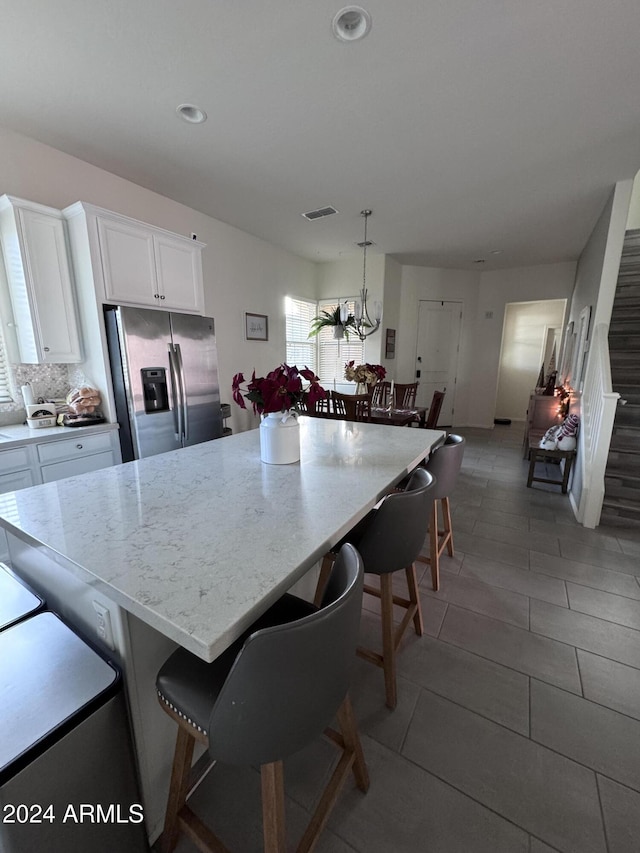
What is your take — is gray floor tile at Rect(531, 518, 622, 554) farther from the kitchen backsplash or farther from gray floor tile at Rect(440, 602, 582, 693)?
the kitchen backsplash

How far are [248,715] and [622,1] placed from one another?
114 inches

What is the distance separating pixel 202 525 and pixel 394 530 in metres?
0.65

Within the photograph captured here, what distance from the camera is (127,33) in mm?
1652

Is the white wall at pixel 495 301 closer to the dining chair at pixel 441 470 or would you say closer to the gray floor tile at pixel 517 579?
the gray floor tile at pixel 517 579

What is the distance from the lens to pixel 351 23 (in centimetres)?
162

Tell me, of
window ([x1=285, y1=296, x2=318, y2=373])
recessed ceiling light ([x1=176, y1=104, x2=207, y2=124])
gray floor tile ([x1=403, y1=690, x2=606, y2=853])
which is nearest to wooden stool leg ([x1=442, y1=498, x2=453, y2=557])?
gray floor tile ([x1=403, y1=690, x2=606, y2=853])

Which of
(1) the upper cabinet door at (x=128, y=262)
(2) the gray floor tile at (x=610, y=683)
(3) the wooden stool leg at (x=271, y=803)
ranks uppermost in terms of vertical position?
(1) the upper cabinet door at (x=128, y=262)

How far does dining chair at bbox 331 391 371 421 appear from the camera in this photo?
11.3 feet

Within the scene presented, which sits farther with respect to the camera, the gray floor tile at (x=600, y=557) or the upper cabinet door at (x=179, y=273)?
the upper cabinet door at (x=179, y=273)

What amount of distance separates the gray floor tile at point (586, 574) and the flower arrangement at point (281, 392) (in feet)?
6.53

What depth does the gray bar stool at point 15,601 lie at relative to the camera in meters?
1.03

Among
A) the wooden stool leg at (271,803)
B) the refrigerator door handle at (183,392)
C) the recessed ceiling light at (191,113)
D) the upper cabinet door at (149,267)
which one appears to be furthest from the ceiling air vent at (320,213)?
the wooden stool leg at (271,803)

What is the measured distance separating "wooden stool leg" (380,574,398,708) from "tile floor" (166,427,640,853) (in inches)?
3.5

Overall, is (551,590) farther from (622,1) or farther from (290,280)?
(290,280)
